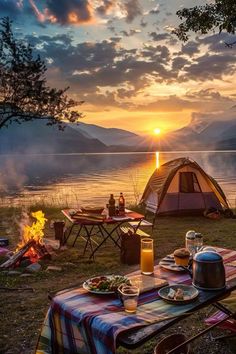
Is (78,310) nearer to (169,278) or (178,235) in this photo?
(169,278)

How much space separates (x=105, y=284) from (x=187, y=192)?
40.4 ft

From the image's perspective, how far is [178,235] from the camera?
1190 cm

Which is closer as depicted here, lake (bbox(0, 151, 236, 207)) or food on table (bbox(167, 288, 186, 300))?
food on table (bbox(167, 288, 186, 300))

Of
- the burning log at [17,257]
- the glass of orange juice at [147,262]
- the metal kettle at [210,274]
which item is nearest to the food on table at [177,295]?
the metal kettle at [210,274]

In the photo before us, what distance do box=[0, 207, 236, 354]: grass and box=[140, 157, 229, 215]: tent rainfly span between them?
585mm

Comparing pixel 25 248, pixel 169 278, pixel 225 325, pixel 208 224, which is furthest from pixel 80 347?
pixel 208 224

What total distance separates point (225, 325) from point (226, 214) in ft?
35.5

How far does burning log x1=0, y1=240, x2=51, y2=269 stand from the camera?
841 centimetres

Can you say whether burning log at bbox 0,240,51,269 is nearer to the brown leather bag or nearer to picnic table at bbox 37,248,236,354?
the brown leather bag

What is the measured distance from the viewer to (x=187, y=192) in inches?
603

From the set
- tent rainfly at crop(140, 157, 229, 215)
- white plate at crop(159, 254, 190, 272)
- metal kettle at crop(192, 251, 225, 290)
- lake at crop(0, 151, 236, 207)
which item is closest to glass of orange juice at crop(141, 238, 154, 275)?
white plate at crop(159, 254, 190, 272)

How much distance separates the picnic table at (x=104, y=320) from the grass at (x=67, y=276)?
607mm

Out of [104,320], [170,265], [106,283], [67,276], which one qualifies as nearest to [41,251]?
[67,276]

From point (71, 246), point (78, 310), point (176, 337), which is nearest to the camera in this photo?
point (78, 310)
